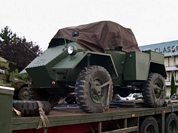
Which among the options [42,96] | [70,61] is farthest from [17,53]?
[70,61]

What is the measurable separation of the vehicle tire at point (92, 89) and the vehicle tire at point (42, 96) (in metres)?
1.62

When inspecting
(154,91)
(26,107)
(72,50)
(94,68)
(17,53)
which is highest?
(17,53)

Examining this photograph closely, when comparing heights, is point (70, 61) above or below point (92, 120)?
above

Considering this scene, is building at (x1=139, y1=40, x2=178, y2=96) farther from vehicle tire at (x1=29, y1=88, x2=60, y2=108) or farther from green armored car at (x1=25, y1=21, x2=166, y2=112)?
vehicle tire at (x1=29, y1=88, x2=60, y2=108)

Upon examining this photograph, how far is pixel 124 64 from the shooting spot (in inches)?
274

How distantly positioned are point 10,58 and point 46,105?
82.4ft

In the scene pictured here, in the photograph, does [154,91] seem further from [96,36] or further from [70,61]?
[70,61]

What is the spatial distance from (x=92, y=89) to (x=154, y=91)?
2907 mm

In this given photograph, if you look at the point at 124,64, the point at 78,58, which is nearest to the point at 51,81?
the point at 78,58

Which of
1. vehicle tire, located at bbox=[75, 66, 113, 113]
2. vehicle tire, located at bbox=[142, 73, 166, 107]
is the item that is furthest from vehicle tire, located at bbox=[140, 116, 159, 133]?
vehicle tire, located at bbox=[75, 66, 113, 113]

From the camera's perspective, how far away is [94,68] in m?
5.35

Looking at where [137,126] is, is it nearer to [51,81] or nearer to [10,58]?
Answer: [51,81]

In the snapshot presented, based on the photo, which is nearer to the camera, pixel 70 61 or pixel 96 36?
pixel 70 61

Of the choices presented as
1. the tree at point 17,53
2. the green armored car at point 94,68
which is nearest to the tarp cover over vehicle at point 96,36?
the green armored car at point 94,68
